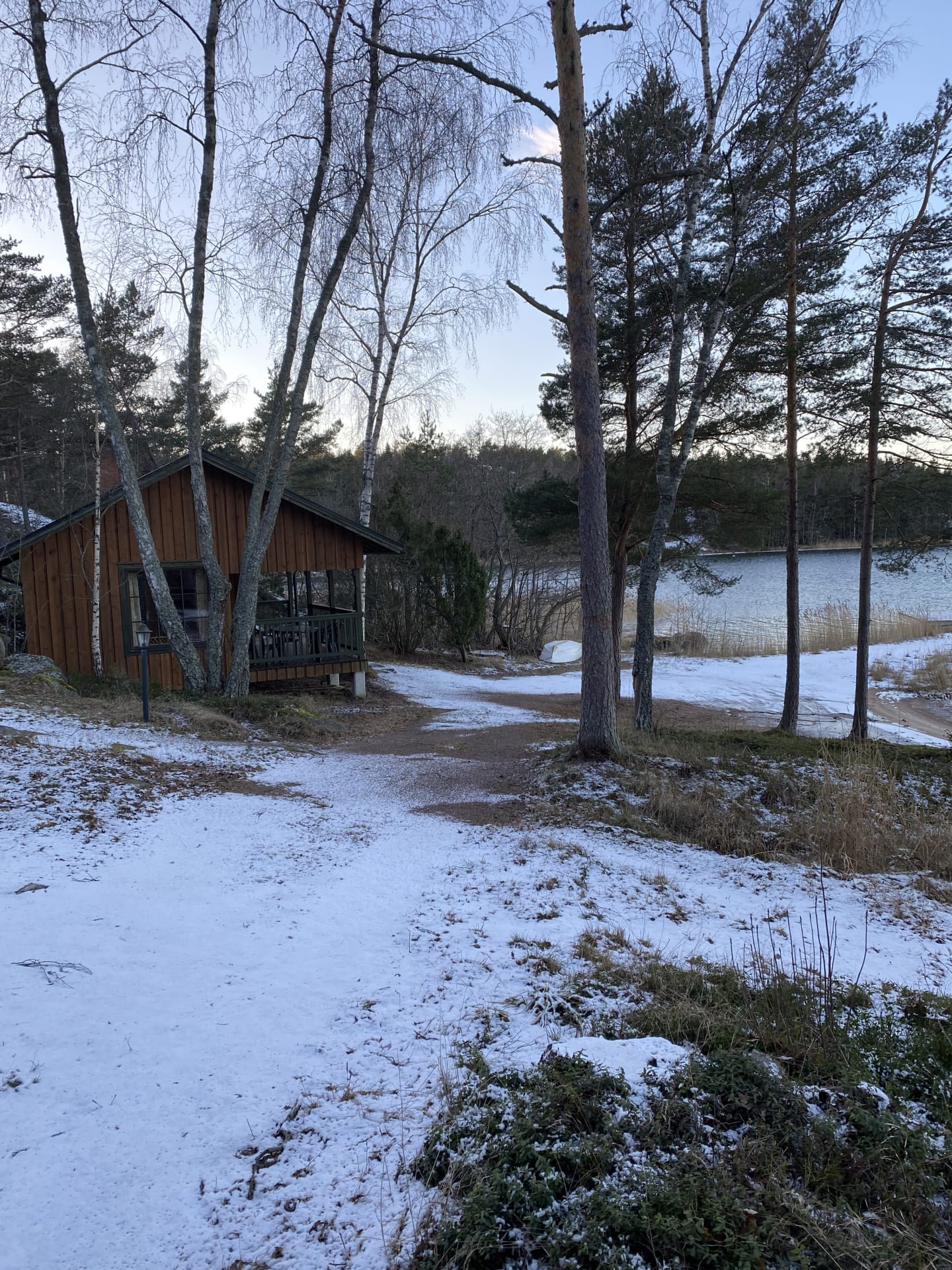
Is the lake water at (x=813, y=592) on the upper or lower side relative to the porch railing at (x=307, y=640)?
upper

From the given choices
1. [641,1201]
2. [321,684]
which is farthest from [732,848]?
[321,684]

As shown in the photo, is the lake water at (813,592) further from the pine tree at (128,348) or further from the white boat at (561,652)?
the pine tree at (128,348)

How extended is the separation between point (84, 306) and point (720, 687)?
1666 cm

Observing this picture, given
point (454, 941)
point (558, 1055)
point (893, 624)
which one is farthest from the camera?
point (893, 624)

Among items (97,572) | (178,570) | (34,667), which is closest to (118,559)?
(97,572)

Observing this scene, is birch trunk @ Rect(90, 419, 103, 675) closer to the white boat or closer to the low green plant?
the low green plant

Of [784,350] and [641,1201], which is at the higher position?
[784,350]

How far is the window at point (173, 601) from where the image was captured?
1290 cm

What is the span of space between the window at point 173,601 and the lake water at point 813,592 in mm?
18181

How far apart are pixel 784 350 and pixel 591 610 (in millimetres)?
6889

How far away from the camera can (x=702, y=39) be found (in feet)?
28.9

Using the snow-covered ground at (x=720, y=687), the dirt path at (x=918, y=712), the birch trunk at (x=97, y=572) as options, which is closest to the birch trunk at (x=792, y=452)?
the snow-covered ground at (x=720, y=687)

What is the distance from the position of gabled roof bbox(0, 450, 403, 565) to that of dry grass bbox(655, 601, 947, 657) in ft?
49.2

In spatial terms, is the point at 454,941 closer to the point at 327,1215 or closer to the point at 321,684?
the point at 327,1215
